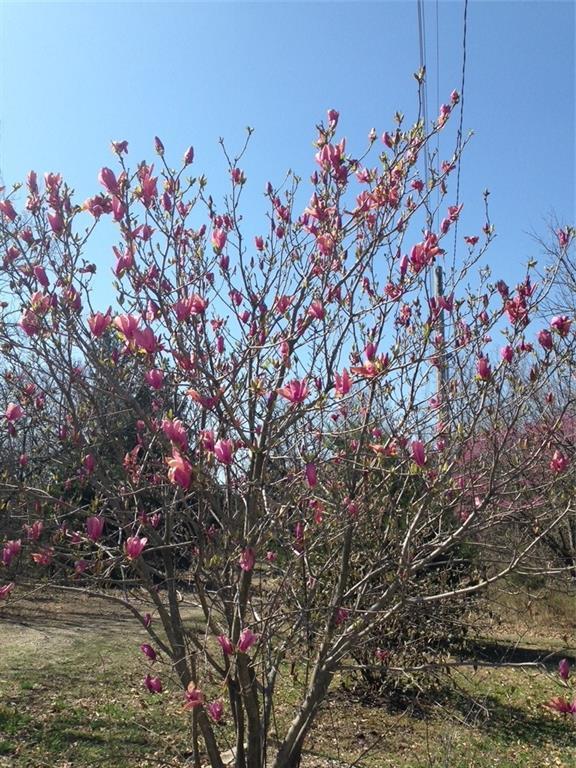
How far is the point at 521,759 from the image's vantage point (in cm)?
483

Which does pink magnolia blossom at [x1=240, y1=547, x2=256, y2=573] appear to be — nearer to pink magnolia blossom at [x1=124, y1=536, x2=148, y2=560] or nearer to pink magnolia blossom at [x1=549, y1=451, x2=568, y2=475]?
pink magnolia blossom at [x1=124, y1=536, x2=148, y2=560]

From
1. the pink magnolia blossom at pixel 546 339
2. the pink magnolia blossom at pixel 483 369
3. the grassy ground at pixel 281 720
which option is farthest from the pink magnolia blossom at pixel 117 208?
→ the grassy ground at pixel 281 720

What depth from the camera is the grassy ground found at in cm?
455

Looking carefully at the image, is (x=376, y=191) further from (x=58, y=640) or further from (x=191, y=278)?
(x=58, y=640)

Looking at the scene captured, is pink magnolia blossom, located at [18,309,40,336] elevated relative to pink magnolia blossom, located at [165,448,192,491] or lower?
elevated

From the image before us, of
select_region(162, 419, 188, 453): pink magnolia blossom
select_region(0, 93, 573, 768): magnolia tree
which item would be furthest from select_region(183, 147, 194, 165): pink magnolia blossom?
select_region(162, 419, 188, 453): pink magnolia blossom

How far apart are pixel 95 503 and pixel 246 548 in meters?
0.78

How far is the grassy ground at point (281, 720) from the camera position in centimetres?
455

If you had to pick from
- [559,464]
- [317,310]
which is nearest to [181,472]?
[317,310]

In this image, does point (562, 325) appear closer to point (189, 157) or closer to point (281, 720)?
point (189, 157)

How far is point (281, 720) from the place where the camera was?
5.19 meters

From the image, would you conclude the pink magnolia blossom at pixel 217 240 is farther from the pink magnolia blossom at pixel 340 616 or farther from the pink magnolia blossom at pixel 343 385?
the pink magnolia blossom at pixel 340 616

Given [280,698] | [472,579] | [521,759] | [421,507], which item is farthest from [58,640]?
[421,507]

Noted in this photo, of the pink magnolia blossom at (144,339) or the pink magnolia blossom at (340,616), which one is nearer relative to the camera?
the pink magnolia blossom at (144,339)
